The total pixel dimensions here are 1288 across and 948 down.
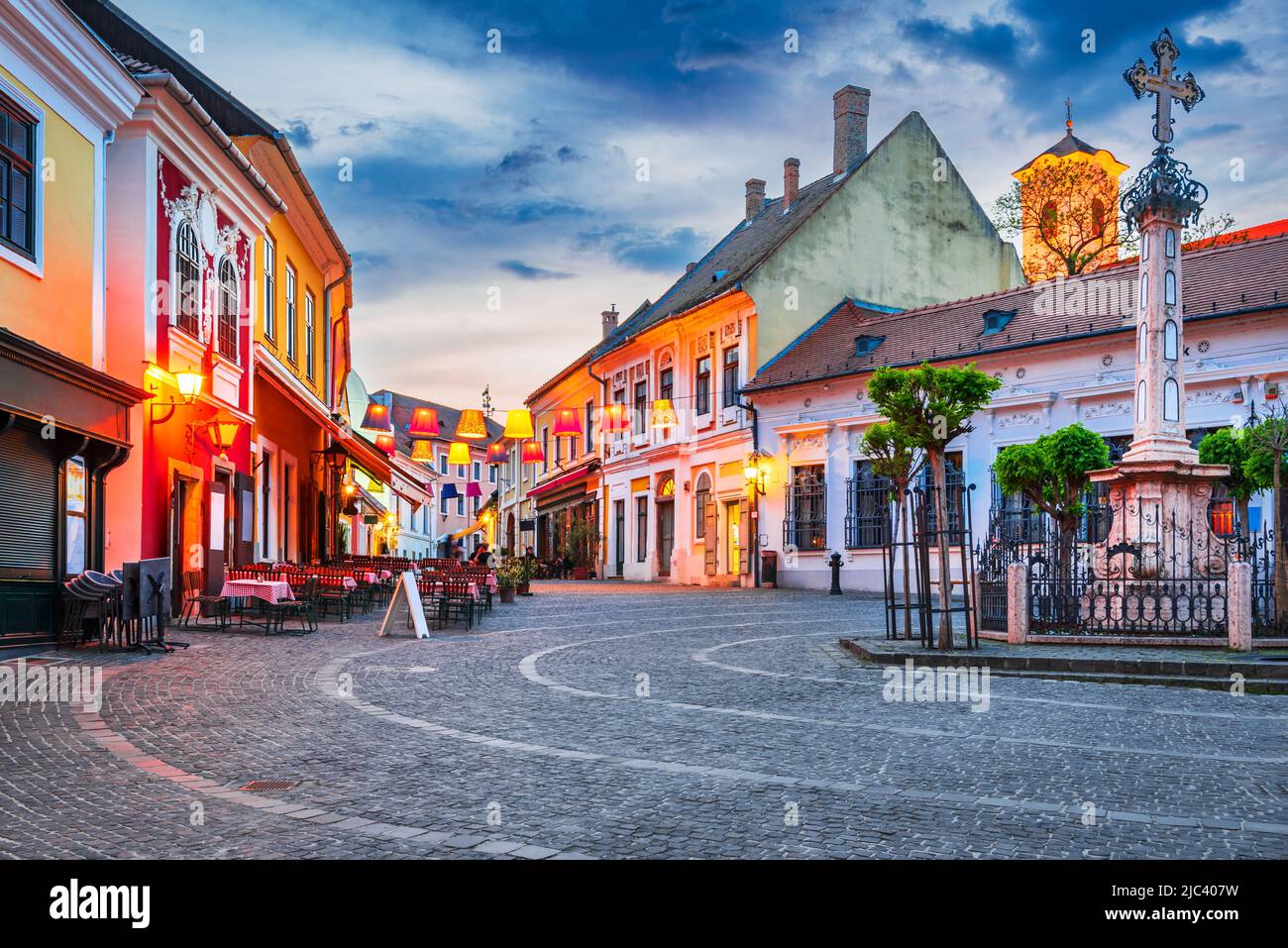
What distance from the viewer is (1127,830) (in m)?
5.27

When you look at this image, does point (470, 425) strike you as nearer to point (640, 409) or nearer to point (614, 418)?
point (614, 418)

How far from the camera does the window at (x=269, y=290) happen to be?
2144 cm

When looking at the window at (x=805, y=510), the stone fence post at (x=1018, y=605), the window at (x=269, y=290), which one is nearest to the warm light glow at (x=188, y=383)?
the window at (x=269, y=290)

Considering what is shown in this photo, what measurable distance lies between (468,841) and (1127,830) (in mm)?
2982

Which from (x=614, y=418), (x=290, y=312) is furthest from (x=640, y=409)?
(x=290, y=312)

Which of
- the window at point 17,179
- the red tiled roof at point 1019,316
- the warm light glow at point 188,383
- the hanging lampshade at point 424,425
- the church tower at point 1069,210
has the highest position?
the church tower at point 1069,210

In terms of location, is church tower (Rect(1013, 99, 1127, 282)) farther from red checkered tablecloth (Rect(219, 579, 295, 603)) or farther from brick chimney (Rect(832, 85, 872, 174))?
red checkered tablecloth (Rect(219, 579, 295, 603))

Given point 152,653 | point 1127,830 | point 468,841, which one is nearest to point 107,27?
point 152,653

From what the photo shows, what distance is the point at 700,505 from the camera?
116 feet

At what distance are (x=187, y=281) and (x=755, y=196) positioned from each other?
30.7 m

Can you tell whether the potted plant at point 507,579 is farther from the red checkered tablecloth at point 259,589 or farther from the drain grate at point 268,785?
the drain grate at point 268,785

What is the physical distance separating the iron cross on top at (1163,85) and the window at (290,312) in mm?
16608

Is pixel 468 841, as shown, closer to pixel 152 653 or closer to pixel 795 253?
pixel 152 653

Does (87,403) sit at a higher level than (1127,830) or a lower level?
higher
